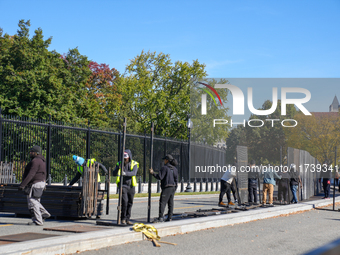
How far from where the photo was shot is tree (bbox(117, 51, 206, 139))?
4331 cm

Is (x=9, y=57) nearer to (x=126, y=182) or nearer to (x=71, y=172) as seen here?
(x=71, y=172)

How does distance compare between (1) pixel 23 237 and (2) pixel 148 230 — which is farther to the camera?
(2) pixel 148 230

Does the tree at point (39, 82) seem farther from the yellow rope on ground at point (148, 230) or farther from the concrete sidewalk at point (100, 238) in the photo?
the yellow rope on ground at point (148, 230)

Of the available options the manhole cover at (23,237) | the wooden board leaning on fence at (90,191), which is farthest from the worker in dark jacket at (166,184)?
the manhole cover at (23,237)

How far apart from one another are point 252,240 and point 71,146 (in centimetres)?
1327

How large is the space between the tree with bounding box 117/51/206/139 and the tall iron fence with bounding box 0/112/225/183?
12.0 m

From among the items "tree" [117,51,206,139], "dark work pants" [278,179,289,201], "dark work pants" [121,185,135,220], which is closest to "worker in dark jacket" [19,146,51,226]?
"dark work pants" [121,185,135,220]

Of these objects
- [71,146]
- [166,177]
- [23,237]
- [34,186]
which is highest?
[71,146]

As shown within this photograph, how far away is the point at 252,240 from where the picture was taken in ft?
29.6

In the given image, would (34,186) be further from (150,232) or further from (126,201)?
(150,232)

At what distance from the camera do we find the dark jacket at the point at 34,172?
394 inches

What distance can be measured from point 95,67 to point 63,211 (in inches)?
1441

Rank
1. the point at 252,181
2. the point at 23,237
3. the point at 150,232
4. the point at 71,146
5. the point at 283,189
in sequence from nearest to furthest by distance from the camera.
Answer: the point at 23,237 < the point at 150,232 < the point at 252,181 < the point at 283,189 < the point at 71,146

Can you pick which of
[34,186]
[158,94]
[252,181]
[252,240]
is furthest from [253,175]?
[158,94]
